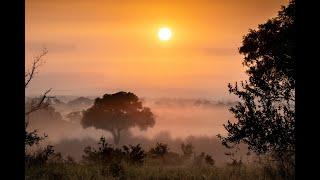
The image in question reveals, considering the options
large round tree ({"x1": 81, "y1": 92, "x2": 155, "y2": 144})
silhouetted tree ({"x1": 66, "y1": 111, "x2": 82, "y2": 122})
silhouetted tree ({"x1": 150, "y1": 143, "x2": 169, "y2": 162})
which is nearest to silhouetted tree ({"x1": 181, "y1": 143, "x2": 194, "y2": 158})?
silhouetted tree ({"x1": 150, "y1": 143, "x2": 169, "y2": 162})

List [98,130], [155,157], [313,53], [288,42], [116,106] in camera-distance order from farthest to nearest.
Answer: [98,130]
[116,106]
[155,157]
[288,42]
[313,53]

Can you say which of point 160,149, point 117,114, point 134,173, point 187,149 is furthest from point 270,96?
point 117,114

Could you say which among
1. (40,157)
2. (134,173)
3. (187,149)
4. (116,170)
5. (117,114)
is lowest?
(134,173)

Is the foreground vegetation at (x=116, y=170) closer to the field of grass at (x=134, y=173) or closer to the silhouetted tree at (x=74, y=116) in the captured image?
the field of grass at (x=134, y=173)

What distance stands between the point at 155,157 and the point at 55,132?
7123cm

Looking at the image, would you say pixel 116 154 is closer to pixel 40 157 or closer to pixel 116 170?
pixel 40 157

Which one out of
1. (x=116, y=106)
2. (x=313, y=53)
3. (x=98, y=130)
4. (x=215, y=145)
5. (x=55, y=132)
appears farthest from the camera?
(x=55, y=132)

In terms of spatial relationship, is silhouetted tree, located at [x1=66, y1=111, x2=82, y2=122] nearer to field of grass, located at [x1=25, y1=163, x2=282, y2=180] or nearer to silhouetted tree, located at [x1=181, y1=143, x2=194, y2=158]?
silhouetted tree, located at [x1=181, y1=143, x2=194, y2=158]

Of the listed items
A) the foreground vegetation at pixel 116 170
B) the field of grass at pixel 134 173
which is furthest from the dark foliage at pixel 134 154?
the field of grass at pixel 134 173

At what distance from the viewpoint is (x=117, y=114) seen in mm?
63406

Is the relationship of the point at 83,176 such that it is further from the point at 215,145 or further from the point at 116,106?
the point at 215,145

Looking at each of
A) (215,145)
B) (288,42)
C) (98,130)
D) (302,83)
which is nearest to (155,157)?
(288,42)
